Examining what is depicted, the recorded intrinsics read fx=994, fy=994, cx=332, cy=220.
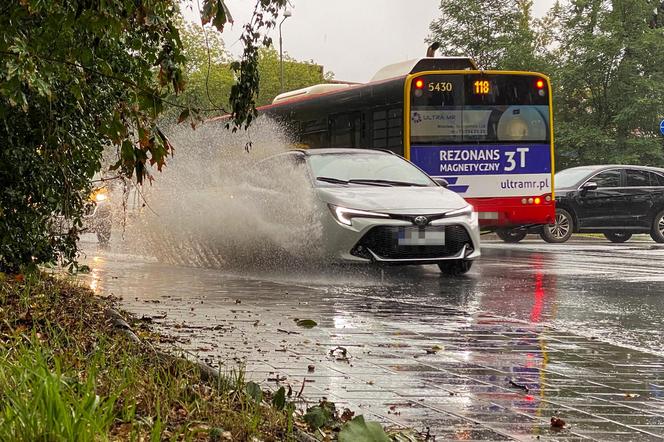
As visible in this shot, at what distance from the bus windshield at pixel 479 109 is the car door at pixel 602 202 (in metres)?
4.75

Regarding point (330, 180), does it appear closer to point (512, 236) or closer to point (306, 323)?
point (306, 323)

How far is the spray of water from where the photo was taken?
12.2 m

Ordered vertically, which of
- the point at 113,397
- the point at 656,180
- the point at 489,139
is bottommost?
the point at 113,397

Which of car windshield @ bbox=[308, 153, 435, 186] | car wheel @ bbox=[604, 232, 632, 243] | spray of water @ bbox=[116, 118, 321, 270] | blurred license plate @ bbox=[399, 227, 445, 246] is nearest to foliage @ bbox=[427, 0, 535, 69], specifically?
car wheel @ bbox=[604, 232, 632, 243]

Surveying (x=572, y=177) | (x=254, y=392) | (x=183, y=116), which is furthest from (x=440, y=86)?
(x=254, y=392)

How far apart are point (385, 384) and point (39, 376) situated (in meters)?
2.09

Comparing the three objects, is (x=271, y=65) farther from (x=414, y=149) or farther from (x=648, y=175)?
(x=414, y=149)

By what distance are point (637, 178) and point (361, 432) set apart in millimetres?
20615

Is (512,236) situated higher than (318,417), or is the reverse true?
(512,236)

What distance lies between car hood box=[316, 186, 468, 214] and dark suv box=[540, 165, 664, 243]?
1080cm

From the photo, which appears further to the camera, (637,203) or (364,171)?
(637,203)

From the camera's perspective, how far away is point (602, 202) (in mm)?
22516

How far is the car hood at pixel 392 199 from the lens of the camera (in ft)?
38.0

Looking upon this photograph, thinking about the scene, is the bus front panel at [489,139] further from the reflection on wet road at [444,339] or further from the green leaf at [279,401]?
the green leaf at [279,401]
